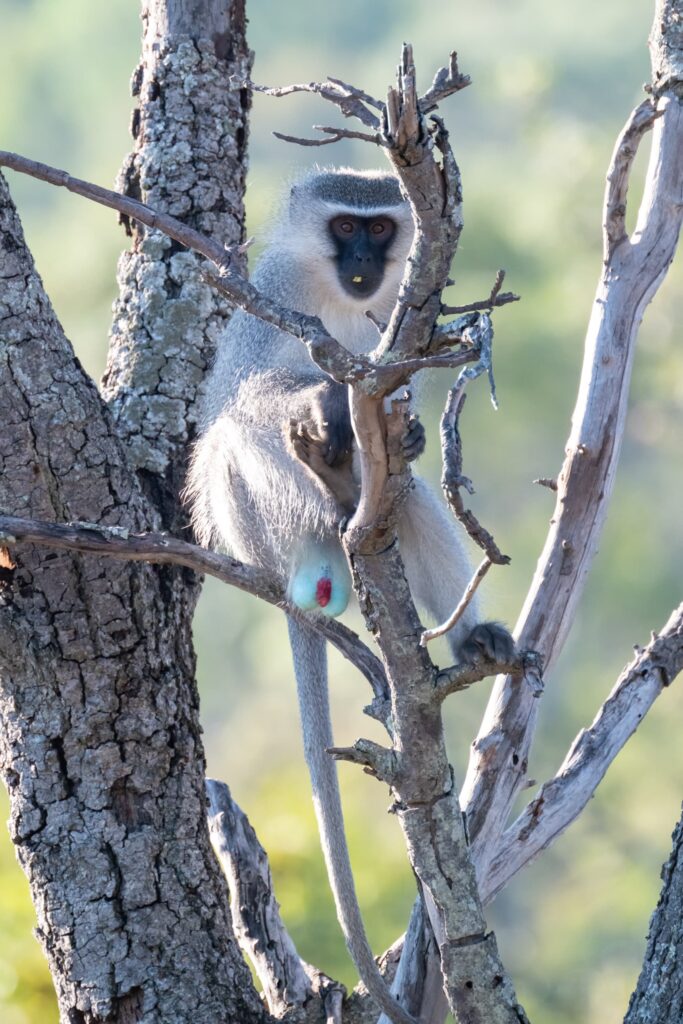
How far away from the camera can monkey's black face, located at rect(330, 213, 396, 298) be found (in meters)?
4.41

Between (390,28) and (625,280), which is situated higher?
(390,28)

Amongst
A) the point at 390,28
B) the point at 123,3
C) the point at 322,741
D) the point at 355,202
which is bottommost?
the point at 322,741

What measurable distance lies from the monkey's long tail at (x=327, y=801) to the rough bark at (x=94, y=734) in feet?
1.02

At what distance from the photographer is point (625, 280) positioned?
3.99 metres

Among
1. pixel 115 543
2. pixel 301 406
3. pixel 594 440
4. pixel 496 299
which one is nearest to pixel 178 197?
pixel 301 406

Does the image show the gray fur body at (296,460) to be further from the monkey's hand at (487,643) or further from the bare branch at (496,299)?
the bare branch at (496,299)

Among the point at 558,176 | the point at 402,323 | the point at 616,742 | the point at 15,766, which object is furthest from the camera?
the point at 558,176

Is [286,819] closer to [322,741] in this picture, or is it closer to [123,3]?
[322,741]

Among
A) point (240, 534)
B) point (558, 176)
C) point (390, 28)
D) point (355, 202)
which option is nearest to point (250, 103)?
point (355, 202)

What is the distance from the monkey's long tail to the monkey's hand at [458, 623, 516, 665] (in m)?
0.44

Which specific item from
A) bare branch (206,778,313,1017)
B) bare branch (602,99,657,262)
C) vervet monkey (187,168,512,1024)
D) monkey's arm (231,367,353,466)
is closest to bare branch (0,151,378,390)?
monkey's arm (231,367,353,466)

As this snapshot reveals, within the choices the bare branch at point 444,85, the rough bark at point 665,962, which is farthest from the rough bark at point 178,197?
the bare branch at point 444,85

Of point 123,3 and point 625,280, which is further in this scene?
point 123,3

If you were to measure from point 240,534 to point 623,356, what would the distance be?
4.12 feet
